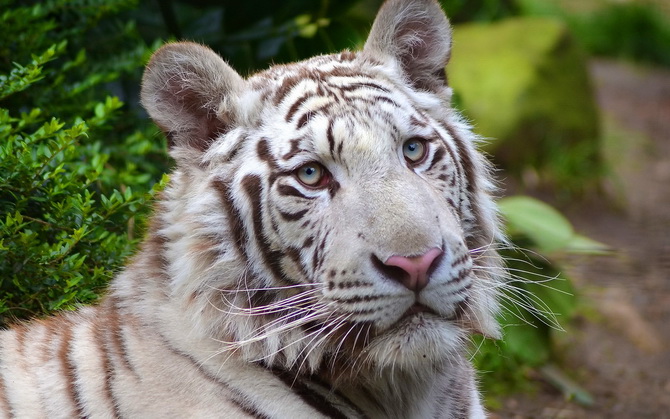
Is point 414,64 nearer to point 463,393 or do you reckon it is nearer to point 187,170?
Result: point 187,170

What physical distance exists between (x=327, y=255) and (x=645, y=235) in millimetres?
3831

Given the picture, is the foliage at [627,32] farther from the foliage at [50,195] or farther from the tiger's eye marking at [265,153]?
the tiger's eye marking at [265,153]

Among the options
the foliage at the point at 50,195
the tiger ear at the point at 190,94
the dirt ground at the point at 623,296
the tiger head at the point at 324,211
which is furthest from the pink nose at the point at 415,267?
the dirt ground at the point at 623,296

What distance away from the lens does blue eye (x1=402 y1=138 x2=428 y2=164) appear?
2225 millimetres

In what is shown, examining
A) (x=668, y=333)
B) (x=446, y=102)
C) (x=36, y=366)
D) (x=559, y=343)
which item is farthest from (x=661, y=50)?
(x=36, y=366)

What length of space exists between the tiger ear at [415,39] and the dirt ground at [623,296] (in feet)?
3.86

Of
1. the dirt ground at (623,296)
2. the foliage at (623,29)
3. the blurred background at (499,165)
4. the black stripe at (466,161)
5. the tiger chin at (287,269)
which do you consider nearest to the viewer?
the tiger chin at (287,269)

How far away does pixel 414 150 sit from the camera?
7.35 ft

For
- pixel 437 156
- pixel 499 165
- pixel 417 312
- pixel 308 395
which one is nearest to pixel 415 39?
pixel 437 156

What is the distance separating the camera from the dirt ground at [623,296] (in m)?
4.42

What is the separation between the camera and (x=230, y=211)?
7.39ft

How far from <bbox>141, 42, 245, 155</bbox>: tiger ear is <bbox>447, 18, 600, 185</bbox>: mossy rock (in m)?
4.99

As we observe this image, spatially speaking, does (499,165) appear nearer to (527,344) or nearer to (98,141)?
(527,344)

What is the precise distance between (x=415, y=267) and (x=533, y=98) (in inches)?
226
